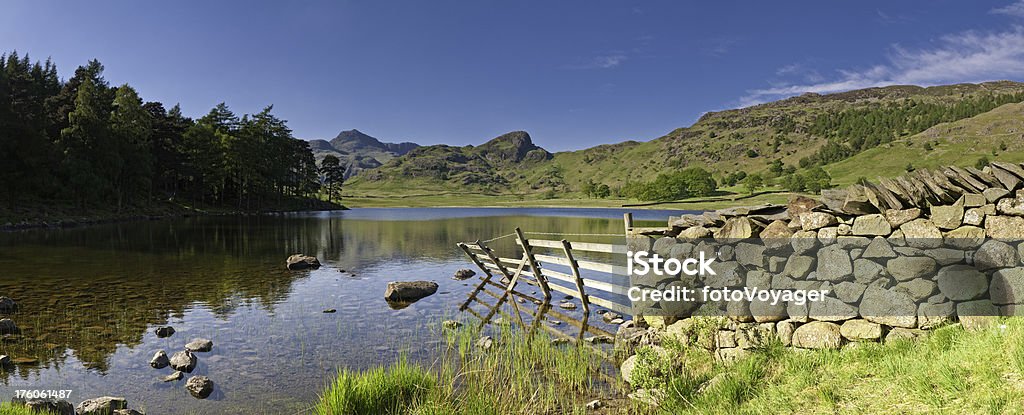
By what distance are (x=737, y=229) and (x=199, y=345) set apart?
1238cm

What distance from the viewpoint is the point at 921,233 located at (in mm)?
7250

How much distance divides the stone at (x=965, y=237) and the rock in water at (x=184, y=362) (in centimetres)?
1388

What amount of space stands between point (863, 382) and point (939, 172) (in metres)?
4.09

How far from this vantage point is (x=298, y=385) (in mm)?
9484

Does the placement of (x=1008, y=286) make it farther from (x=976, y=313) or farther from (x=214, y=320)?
(x=214, y=320)

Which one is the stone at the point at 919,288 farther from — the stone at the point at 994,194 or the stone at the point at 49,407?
the stone at the point at 49,407

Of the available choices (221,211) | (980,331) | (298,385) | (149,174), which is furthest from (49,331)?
(221,211)

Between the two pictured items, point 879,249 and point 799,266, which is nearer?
point 879,249

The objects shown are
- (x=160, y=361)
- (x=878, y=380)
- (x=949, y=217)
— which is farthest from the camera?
(x=160, y=361)

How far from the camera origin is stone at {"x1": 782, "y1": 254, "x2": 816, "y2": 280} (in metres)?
8.17

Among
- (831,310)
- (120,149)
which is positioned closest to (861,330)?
(831,310)

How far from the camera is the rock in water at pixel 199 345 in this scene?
11.6 meters

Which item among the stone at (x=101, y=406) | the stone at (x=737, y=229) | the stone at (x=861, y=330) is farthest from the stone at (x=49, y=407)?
the stone at (x=861, y=330)

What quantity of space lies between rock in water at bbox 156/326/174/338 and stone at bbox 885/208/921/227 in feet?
53.5
